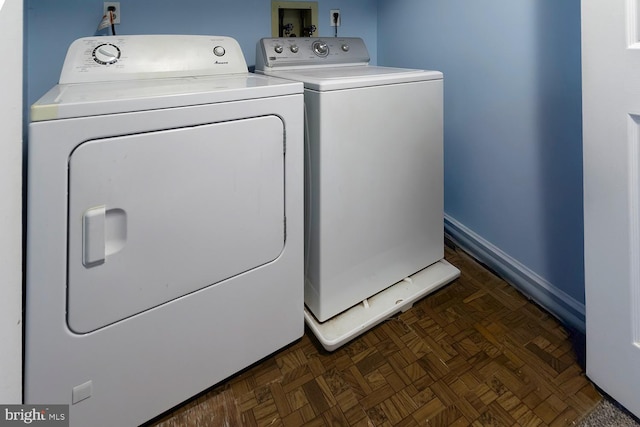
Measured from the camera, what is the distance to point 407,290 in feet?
4.94

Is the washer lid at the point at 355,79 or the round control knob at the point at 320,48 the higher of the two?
the round control knob at the point at 320,48

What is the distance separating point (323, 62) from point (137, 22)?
0.79 m

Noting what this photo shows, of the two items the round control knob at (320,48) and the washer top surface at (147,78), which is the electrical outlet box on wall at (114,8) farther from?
the round control knob at (320,48)

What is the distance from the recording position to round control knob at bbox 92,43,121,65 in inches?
46.5

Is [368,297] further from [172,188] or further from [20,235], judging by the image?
[20,235]

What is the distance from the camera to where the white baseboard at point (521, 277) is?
4.40 feet

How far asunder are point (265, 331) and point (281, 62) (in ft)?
3.54

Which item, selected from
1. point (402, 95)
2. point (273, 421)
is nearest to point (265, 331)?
point (273, 421)

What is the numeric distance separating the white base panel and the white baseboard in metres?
0.21

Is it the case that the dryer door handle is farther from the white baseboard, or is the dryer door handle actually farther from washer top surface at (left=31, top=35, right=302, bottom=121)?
the white baseboard

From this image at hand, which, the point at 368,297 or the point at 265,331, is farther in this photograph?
the point at 368,297

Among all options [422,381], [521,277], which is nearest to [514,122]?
[521,277]

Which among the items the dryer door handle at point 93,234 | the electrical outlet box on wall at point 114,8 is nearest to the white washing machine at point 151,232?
the dryer door handle at point 93,234

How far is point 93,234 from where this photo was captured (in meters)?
0.84
